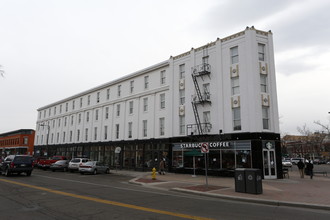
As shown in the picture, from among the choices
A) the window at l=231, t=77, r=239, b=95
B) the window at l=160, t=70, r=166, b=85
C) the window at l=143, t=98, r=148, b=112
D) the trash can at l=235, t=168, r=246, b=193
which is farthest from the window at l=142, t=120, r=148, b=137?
the trash can at l=235, t=168, r=246, b=193

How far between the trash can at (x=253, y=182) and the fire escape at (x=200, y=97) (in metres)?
11.4

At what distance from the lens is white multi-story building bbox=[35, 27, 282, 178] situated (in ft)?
70.6

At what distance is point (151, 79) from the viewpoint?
31.4 m

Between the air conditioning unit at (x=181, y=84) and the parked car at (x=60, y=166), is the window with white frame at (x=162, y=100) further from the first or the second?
the parked car at (x=60, y=166)

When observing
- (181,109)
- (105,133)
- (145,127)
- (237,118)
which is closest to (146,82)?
(145,127)

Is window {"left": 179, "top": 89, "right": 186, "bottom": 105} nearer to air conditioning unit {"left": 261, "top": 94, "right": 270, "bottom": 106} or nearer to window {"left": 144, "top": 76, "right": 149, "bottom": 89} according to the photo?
Result: window {"left": 144, "top": 76, "right": 149, "bottom": 89}

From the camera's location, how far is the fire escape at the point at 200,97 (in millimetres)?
24312

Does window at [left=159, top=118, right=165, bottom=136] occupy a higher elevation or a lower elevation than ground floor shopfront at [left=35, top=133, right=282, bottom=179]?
higher

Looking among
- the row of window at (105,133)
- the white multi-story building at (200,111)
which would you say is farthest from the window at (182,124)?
the row of window at (105,133)

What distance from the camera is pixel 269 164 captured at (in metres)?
21.1

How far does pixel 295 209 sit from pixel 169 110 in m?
19.7

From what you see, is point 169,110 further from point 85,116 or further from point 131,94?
point 85,116

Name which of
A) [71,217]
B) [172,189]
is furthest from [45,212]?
[172,189]

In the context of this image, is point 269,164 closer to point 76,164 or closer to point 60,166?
point 76,164
